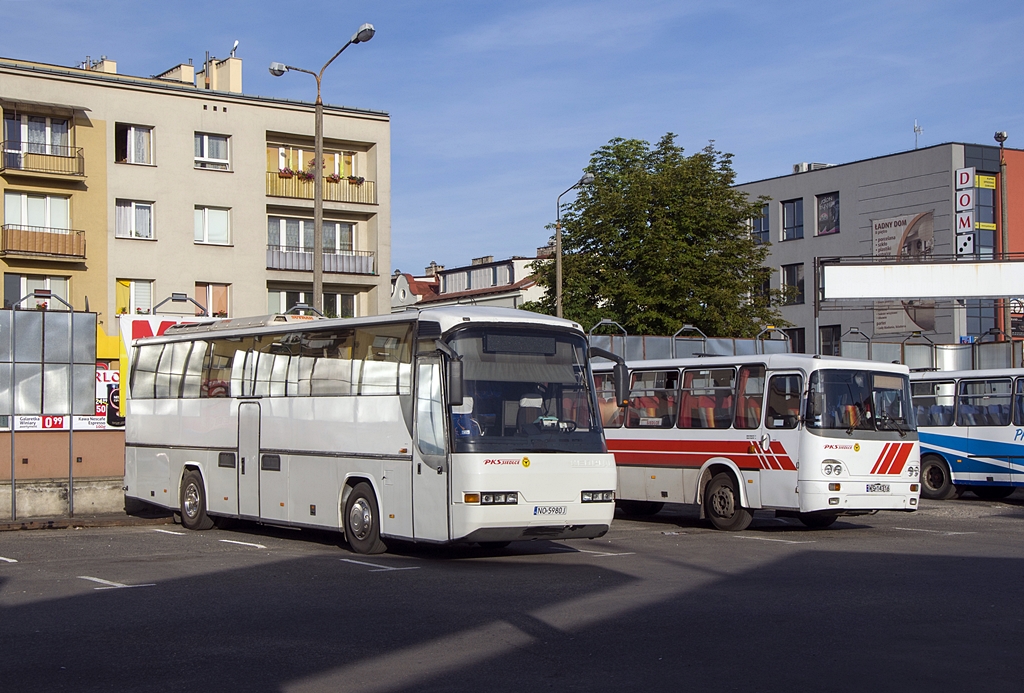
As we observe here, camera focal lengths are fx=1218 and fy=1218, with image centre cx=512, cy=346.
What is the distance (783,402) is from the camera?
1894 cm

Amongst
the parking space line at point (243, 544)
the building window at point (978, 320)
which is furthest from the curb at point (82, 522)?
the building window at point (978, 320)

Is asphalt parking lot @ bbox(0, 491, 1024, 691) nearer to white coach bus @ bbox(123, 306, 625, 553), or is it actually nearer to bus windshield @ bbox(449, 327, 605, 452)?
white coach bus @ bbox(123, 306, 625, 553)

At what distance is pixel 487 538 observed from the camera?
14.3m

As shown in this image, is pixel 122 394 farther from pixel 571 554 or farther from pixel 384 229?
pixel 384 229

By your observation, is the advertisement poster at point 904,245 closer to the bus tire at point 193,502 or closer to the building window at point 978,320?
the building window at point 978,320

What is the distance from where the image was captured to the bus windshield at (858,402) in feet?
60.5

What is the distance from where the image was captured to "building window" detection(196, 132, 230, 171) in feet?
148

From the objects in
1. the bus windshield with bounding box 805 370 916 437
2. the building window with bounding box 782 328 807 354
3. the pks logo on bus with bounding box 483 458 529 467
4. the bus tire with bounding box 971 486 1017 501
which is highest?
the building window with bounding box 782 328 807 354

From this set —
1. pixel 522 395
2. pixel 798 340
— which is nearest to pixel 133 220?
pixel 522 395

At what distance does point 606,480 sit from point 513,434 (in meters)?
1.41

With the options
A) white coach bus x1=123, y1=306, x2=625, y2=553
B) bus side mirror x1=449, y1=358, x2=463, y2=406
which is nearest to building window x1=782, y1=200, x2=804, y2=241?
white coach bus x1=123, y1=306, x2=625, y2=553

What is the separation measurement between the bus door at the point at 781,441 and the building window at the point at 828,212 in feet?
156

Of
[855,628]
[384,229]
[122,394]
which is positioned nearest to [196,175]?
[384,229]

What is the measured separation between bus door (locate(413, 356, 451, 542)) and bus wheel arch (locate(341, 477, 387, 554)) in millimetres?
1068
